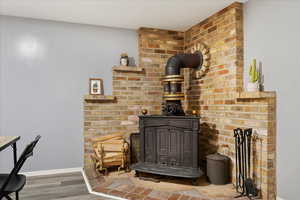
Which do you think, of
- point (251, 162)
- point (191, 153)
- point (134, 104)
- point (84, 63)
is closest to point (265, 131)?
point (251, 162)

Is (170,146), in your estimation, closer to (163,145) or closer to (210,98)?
(163,145)

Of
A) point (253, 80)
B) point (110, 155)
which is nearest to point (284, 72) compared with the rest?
point (253, 80)

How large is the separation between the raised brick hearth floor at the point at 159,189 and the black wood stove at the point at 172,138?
149mm

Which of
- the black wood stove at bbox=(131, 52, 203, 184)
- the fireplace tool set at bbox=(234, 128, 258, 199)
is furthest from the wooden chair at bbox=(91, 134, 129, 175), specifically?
the fireplace tool set at bbox=(234, 128, 258, 199)

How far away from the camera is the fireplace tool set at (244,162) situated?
249 centimetres

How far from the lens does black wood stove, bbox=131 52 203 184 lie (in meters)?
2.87

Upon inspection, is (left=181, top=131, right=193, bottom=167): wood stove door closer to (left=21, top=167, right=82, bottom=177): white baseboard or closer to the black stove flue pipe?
the black stove flue pipe

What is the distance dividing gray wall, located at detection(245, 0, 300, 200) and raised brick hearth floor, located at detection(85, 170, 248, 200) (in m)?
0.64

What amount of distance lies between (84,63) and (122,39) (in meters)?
0.76

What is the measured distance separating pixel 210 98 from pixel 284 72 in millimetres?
1151

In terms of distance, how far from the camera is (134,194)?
2557 mm

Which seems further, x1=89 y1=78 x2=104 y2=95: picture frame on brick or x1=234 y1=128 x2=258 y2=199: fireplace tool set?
x1=89 y1=78 x2=104 y2=95: picture frame on brick

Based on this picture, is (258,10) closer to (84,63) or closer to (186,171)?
(186,171)

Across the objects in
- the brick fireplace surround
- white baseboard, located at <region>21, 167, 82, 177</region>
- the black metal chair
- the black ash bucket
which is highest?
the brick fireplace surround
